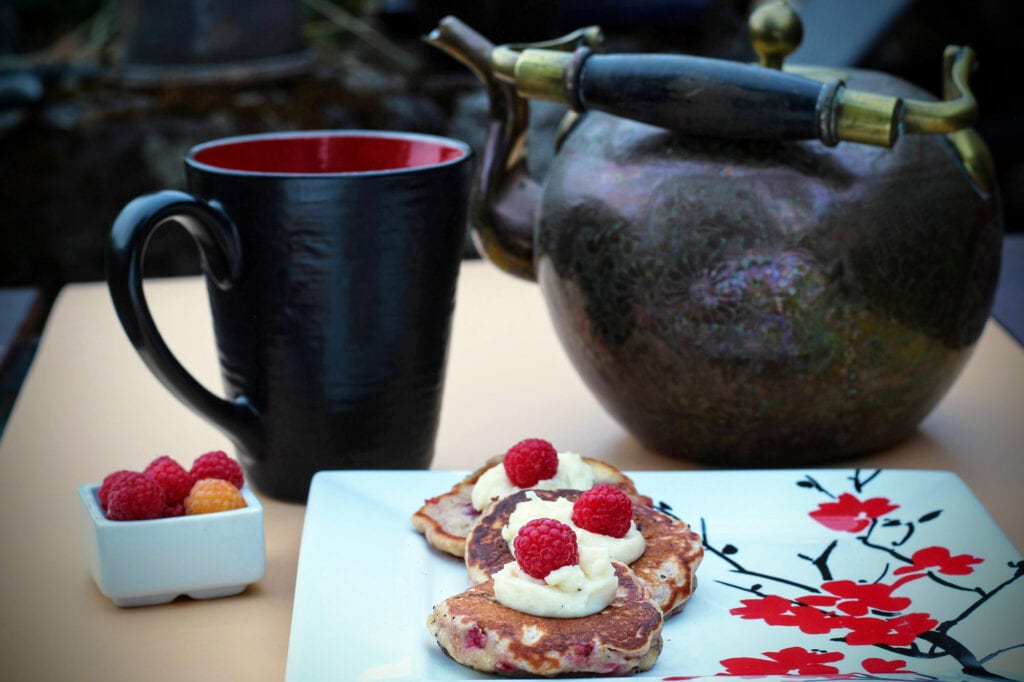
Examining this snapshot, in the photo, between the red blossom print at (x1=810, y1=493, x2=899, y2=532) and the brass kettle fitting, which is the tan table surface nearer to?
the red blossom print at (x1=810, y1=493, x2=899, y2=532)

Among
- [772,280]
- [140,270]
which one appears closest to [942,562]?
[772,280]

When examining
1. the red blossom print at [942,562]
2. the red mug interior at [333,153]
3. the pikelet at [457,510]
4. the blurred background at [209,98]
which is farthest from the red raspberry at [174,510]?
the blurred background at [209,98]

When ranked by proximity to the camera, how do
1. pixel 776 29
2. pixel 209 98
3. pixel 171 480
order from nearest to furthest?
pixel 171 480, pixel 776 29, pixel 209 98

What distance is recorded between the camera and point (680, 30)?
2064 mm

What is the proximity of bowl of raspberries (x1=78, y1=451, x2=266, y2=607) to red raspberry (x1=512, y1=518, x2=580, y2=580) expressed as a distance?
0.14m

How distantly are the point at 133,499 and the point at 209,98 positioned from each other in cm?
158

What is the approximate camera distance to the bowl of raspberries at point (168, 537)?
0.57 metres

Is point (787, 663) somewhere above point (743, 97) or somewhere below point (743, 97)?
below

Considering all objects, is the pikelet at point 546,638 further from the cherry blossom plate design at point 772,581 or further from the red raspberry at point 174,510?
the red raspberry at point 174,510

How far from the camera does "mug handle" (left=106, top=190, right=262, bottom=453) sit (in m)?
0.61

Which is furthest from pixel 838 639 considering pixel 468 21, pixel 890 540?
pixel 468 21

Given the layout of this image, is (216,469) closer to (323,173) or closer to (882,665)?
(323,173)

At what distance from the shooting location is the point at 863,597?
58cm

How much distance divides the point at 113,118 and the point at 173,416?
133 centimetres
